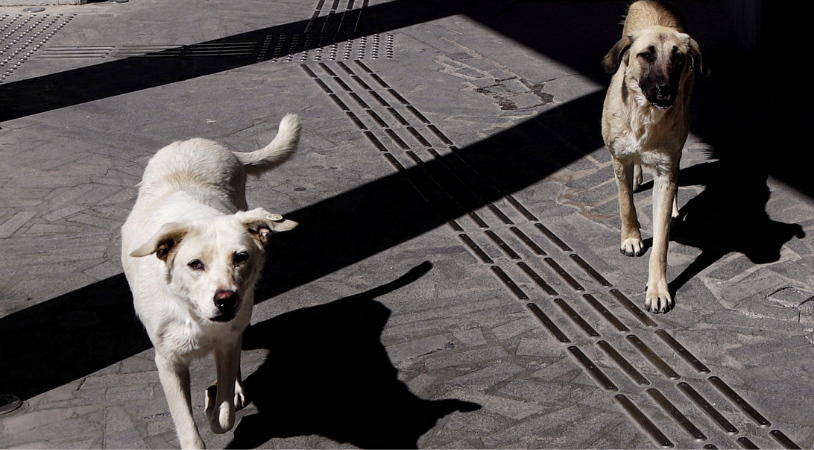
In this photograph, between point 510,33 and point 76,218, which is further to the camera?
point 510,33

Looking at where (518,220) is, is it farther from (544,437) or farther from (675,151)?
(544,437)

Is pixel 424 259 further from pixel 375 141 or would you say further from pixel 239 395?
pixel 375 141

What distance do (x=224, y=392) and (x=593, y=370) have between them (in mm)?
1930

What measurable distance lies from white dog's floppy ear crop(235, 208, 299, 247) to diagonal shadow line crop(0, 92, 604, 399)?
159cm

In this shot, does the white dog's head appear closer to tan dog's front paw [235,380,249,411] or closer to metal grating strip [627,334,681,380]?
tan dog's front paw [235,380,249,411]

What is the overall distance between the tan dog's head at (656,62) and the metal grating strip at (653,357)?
1.34 metres

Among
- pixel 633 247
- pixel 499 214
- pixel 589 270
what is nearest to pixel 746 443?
pixel 589 270

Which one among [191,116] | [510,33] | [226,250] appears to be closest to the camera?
[226,250]

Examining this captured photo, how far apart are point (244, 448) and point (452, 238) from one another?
2.39 meters

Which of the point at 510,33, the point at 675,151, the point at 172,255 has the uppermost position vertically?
the point at 172,255

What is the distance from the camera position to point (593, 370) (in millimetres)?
4648

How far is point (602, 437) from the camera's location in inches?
163

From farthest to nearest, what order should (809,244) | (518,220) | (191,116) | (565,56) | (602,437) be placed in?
1. (565,56)
2. (191,116)
3. (518,220)
4. (809,244)
5. (602,437)

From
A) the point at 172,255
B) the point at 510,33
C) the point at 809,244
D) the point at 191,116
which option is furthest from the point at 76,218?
the point at 510,33
